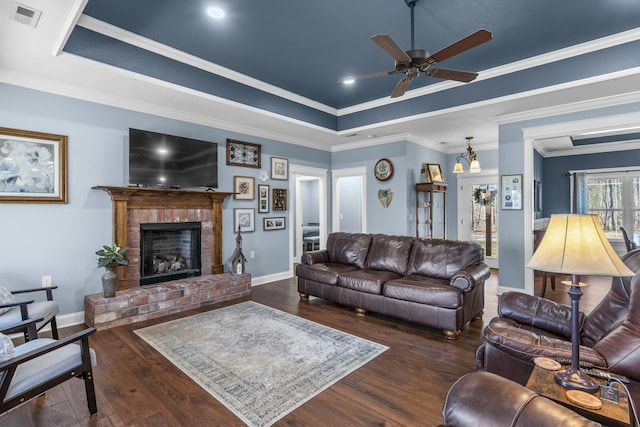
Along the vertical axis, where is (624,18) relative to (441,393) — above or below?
above

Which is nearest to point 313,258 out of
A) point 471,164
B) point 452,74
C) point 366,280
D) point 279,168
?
point 366,280

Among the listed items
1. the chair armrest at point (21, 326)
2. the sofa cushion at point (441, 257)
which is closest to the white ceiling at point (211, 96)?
the sofa cushion at point (441, 257)

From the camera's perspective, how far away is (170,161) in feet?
14.3

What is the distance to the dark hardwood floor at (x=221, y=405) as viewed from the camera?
2.01m

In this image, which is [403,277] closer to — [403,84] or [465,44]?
[403,84]

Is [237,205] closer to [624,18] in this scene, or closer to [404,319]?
[404,319]

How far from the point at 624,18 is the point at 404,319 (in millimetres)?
3681

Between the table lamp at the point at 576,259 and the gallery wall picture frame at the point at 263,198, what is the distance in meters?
4.59

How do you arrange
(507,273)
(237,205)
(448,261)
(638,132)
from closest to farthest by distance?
(448,261)
(507,273)
(237,205)
(638,132)

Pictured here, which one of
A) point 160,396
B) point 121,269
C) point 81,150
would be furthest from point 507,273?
point 81,150

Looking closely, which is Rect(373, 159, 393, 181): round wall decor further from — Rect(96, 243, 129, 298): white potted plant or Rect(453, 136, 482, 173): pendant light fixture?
Rect(96, 243, 129, 298): white potted plant

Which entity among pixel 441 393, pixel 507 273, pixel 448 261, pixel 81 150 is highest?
pixel 81 150

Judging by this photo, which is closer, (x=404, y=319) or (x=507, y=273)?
(x=404, y=319)

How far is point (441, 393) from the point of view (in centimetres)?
229
